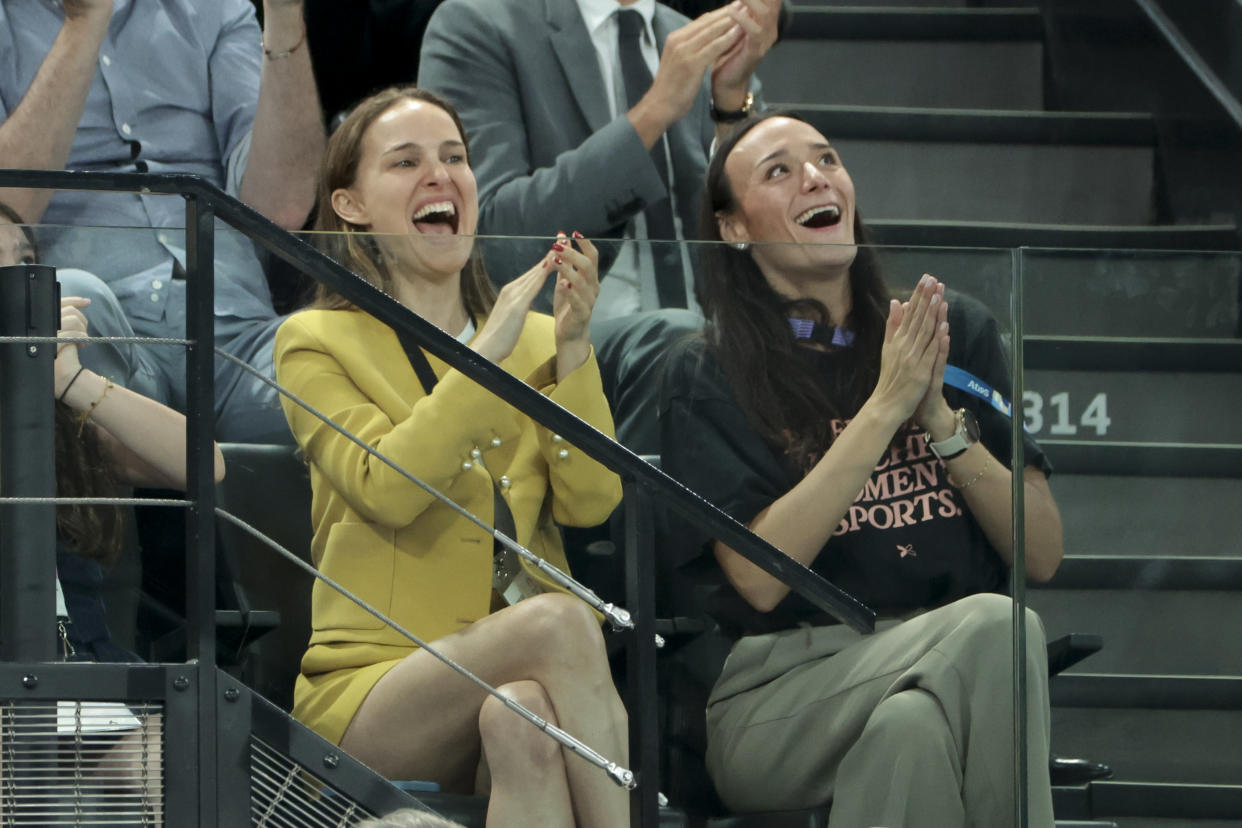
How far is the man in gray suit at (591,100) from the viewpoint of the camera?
132 inches

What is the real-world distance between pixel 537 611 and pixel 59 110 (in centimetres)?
134

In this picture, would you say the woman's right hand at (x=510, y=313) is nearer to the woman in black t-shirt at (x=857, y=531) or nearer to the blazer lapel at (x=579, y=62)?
the woman in black t-shirt at (x=857, y=531)

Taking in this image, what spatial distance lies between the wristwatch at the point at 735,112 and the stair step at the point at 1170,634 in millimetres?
1281

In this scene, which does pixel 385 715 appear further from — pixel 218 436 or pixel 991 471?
pixel 991 471

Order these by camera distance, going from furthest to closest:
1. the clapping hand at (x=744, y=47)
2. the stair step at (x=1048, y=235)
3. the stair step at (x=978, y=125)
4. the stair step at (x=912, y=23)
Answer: the stair step at (x=912, y=23), the stair step at (x=978, y=125), the stair step at (x=1048, y=235), the clapping hand at (x=744, y=47)

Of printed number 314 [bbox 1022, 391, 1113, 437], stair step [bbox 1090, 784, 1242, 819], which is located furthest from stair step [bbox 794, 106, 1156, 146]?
stair step [bbox 1090, 784, 1242, 819]

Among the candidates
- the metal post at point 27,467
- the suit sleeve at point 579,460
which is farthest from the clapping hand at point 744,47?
the metal post at point 27,467

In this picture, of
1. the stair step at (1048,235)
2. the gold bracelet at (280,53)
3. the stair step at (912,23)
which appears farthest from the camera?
the stair step at (912,23)

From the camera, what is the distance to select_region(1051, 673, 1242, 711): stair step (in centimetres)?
289

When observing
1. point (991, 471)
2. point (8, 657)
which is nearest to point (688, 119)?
point (991, 471)

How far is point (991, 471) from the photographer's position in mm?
2809

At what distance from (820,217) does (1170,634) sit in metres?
0.90

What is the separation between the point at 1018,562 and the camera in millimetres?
2801

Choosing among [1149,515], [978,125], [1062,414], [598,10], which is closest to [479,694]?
[1062,414]
